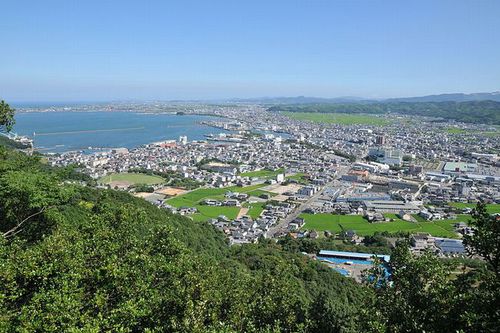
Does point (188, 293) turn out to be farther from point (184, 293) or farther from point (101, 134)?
point (101, 134)

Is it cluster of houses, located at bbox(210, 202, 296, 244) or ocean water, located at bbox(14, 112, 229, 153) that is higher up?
ocean water, located at bbox(14, 112, 229, 153)

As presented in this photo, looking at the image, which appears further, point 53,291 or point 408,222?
point 408,222

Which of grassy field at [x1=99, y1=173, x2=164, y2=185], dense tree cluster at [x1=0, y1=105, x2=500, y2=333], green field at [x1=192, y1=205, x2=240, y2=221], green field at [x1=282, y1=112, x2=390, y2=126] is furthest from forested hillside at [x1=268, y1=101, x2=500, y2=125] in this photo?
dense tree cluster at [x1=0, y1=105, x2=500, y2=333]

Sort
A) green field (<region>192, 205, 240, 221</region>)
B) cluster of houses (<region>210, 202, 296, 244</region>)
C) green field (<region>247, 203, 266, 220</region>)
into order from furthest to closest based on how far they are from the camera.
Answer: green field (<region>247, 203, 266, 220</region>) → green field (<region>192, 205, 240, 221</region>) → cluster of houses (<region>210, 202, 296, 244</region>)

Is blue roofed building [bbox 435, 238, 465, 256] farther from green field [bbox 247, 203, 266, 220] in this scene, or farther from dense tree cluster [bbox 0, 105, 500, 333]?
dense tree cluster [bbox 0, 105, 500, 333]

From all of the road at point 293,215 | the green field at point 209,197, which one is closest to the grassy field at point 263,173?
the green field at point 209,197

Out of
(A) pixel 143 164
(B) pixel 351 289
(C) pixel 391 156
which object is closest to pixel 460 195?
(C) pixel 391 156

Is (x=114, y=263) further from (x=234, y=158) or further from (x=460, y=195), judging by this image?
(x=234, y=158)
